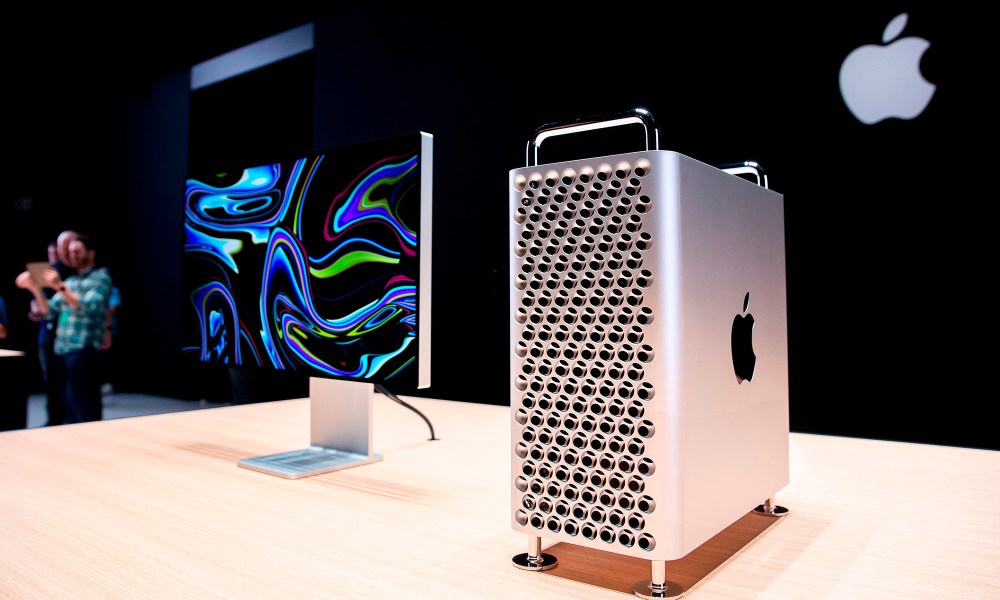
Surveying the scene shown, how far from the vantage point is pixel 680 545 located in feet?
1.86

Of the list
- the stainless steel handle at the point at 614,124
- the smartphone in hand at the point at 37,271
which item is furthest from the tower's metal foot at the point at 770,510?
the smartphone in hand at the point at 37,271

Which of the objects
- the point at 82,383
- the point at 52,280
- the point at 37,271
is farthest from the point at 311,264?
the point at 37,271

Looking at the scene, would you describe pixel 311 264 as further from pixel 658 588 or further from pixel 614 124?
pixel 658 588

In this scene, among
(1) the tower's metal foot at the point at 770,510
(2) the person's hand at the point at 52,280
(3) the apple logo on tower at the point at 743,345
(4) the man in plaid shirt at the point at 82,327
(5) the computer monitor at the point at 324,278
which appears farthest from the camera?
(4) the man in plaid shirt at the point at 82,327

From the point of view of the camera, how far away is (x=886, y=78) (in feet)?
7.16

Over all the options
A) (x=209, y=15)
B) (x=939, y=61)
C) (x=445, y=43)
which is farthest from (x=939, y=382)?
(x=209, y=15)

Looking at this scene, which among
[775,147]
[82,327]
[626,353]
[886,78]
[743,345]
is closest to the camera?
[626,353]

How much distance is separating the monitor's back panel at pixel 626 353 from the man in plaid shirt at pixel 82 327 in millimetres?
3882

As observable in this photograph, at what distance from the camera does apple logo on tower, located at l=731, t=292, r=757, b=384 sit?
27.7 inches

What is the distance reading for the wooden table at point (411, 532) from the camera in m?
0.63

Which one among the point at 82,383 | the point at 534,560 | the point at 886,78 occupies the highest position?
the point at 886,78

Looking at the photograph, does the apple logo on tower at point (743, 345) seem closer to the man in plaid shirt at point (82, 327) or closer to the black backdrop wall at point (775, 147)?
the black backdrop wall at point (775, 147)

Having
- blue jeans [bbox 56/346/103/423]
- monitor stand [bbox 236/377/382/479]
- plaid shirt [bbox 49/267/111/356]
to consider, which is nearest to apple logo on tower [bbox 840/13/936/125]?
monitor stand [bbox 236/377/382/479]

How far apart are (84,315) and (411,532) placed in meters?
3.72
